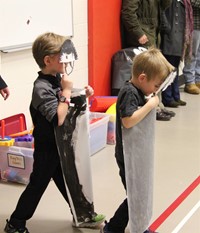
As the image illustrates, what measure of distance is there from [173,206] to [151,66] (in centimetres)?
108

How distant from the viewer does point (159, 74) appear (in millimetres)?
2094

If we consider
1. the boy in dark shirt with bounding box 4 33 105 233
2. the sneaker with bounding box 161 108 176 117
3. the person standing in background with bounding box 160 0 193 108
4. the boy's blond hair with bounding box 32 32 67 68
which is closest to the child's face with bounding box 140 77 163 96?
the boy in dark shirt with bounding box 4 33 105 233

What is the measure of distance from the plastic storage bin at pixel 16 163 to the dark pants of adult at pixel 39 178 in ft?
2.27

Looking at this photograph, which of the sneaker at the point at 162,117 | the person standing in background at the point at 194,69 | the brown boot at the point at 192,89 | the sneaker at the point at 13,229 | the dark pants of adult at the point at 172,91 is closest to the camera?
the sneaker at the point at 13,229

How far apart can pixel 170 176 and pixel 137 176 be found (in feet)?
3.99

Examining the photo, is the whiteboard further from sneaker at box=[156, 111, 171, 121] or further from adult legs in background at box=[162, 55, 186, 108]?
adult legs in background at box=[162, 55, 186, 108]

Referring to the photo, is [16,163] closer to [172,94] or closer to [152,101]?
[152,101]

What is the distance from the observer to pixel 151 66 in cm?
208

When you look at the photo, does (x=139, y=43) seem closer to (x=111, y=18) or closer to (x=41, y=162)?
(x=111, y=18)

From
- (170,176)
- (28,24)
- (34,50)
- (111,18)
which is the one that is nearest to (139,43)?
(111,18)

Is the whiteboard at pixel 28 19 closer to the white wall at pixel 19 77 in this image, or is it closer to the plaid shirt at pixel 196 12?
the white wall at pixel 19 77

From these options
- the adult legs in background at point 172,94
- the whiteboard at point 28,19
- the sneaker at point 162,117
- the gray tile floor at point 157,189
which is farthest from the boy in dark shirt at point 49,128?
the adult legs in background at point 172,94

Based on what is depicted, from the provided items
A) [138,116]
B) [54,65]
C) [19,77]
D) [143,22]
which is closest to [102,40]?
[143,22]

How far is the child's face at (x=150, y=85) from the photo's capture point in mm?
2102
